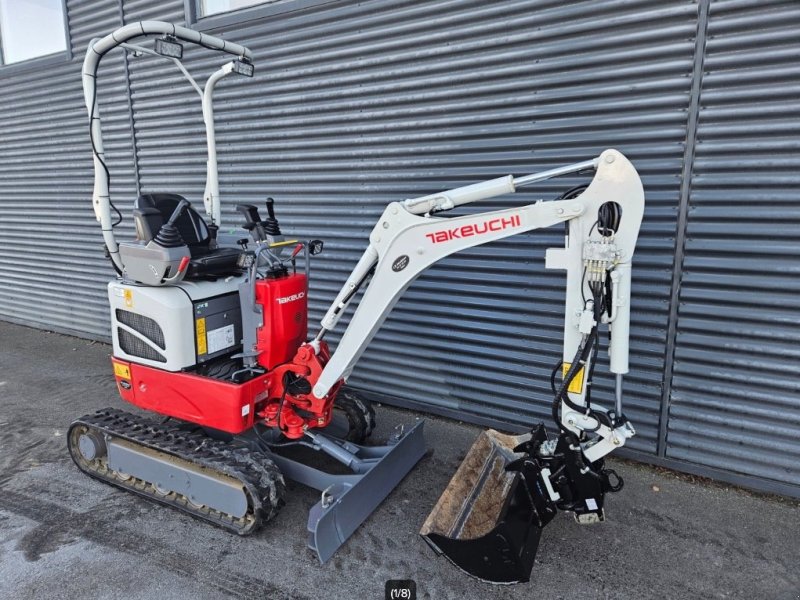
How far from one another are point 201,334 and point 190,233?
30.7 inches

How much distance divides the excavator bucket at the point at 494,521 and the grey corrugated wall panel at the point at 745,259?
1.53 metres

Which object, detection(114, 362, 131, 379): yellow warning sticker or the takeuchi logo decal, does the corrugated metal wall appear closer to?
the takeuchi logo decal

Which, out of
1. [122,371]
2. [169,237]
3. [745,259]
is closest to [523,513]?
[745,259]

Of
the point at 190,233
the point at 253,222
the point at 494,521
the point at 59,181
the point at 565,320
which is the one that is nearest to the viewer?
the point at 565,320

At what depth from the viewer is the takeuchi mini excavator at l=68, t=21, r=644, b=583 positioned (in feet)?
9.20

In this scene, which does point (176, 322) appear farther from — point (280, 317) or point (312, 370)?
point (312, 370)

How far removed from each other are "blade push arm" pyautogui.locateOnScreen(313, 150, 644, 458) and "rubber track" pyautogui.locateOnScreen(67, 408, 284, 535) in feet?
3.08

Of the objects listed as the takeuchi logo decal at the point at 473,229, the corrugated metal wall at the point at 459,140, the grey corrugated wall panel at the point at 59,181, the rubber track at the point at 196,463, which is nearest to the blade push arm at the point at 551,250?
the takeuchi logo decal at the point at 473,229

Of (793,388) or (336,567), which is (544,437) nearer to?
(336,567)

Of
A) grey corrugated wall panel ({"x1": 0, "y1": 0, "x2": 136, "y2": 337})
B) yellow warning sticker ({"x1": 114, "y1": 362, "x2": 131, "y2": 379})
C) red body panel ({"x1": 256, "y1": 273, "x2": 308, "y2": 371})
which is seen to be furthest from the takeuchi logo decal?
grey corrugated wall panel ({"x1": 0, "y1": 0, "x2": 136, "y2": 337})

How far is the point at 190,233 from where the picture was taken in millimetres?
3914

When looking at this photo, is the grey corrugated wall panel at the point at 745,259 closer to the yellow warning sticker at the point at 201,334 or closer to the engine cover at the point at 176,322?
the engine cover at the point at 176,322

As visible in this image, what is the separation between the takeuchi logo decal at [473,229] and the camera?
282cm

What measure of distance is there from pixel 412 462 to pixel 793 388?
8.26 feet
